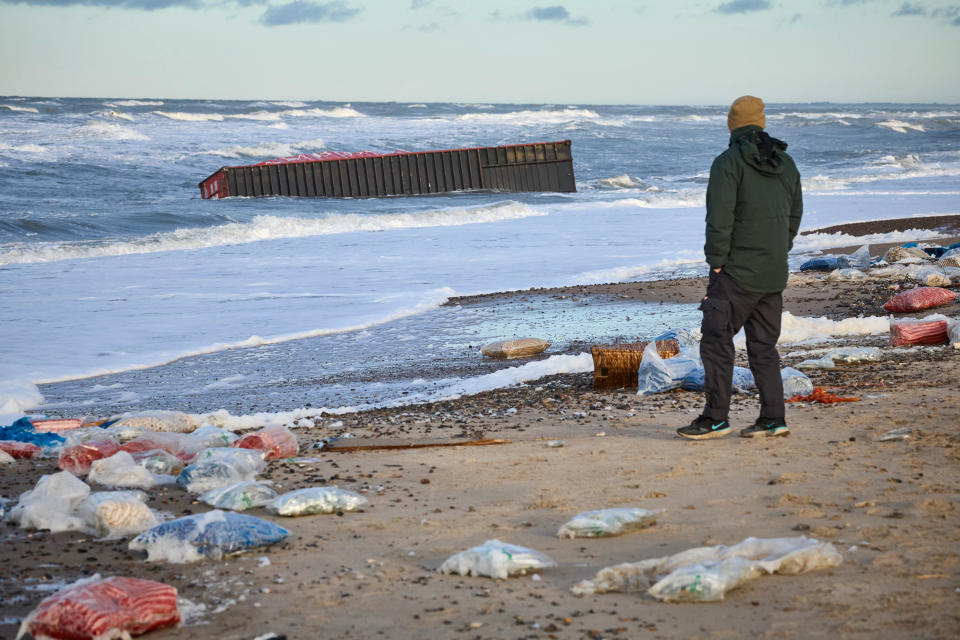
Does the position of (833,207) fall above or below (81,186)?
below

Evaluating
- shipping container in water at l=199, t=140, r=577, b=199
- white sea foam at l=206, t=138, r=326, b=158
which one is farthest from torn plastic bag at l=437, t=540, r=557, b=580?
white sea foam at l=206, t=138, r=326, b=158

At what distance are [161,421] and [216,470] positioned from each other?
5.73 feet

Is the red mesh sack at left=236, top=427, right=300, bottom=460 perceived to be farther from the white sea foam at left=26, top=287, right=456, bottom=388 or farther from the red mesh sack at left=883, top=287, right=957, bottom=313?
the red mesh sack at left=883, top=287, right=957, bottom=313

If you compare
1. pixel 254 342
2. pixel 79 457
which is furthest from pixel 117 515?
pixel 254 342

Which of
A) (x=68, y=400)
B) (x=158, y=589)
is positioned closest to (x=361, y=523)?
(x=158, y=589)

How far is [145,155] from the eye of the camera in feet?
129

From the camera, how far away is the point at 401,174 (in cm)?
3278

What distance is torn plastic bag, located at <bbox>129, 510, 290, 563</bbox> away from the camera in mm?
3916

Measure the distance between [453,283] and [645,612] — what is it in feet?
38.2

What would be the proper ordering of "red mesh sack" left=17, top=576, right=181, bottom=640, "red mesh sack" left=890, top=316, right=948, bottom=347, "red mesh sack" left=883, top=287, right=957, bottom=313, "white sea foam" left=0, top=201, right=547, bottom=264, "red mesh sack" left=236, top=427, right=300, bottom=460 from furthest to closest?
"white sea foam" left=0, top=201, right=547, bottom=264 → "red mesh sack" left=883, top=287, right=957, bottom=313 → "red mesh sack" left=890, top=316, right=948, bottom=347 → "red mesh sack" left=236, top=427, right=300, bottom=460 → "red mesh sack" left=17, top=576, right=181, bottom=640

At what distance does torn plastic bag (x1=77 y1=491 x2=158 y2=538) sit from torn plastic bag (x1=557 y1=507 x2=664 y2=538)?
1.88 m

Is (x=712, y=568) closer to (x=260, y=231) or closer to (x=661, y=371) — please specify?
(x=661, y=371)

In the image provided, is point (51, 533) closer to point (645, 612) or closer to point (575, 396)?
point (645, 612)

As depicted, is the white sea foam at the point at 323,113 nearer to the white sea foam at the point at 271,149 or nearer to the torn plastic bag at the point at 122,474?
the white sea foam at the point at 271,149
